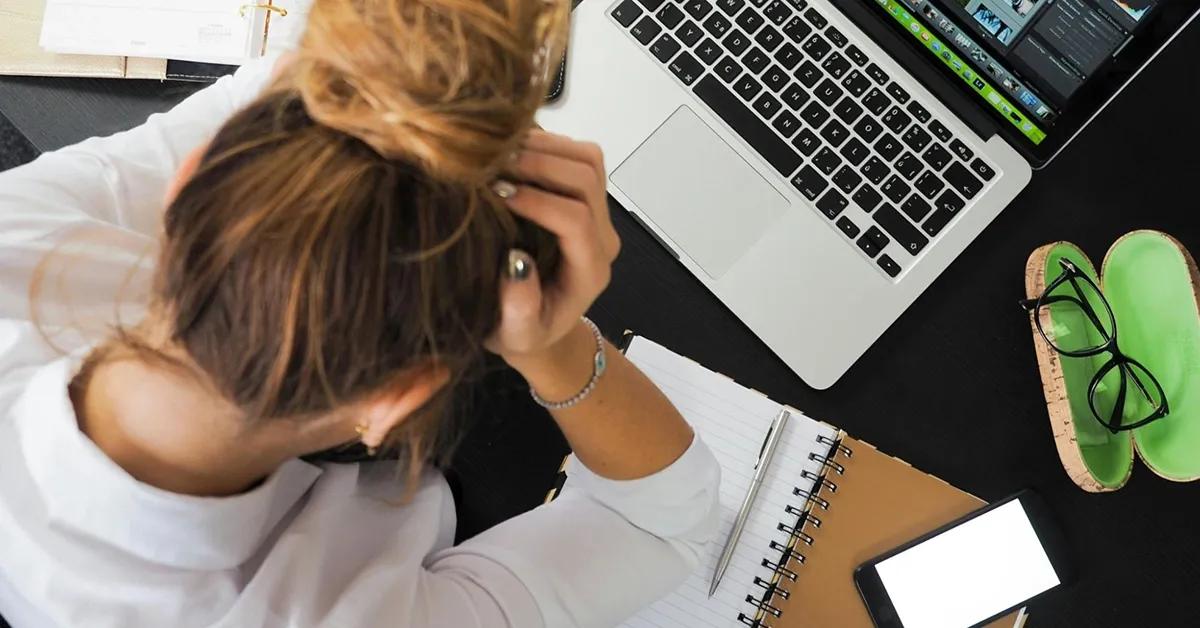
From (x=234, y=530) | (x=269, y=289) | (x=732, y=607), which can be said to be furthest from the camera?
(x=732, y=607)

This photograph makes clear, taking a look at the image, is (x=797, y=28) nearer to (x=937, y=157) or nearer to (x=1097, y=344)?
(x=937, y=157)

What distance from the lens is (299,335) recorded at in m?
0.31

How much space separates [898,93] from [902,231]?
12 centimetres

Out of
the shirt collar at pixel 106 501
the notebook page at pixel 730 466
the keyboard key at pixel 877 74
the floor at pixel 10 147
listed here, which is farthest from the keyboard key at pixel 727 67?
the floor at pixel 10 147

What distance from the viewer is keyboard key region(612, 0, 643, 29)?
690 mm

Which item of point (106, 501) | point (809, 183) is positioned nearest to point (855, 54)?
point (809, 183)

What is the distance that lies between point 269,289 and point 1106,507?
0.64m

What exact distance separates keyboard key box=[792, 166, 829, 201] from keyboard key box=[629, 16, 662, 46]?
17cm

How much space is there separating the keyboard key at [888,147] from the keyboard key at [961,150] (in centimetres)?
4

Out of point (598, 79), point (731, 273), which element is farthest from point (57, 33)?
point (731, 273)

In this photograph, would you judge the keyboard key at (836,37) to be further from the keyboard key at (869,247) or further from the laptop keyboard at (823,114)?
the keyboard key at (869,247)

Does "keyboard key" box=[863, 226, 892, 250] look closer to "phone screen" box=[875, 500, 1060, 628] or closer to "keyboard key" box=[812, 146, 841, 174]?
"keyboard key" box=[812, 146, 841, 174]

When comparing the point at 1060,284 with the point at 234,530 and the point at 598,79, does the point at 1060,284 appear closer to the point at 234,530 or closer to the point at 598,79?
the point at 598,79

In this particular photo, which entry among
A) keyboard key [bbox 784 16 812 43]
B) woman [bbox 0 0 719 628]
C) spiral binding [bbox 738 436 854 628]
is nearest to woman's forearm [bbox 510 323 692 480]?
woman [bbox 0 0 719 628]
